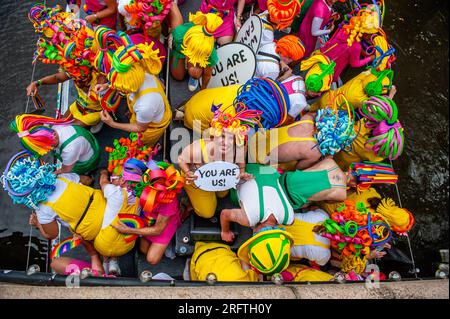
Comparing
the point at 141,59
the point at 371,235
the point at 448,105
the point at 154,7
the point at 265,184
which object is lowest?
the point at 371,235

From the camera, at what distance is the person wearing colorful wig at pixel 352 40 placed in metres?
3.55

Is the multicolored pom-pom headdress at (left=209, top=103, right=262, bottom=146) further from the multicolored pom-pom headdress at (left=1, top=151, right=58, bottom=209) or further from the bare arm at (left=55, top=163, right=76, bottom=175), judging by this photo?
the bare arm at (left=55, top=163, right=76, bottom=175)

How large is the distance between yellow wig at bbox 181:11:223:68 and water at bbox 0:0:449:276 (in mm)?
1949

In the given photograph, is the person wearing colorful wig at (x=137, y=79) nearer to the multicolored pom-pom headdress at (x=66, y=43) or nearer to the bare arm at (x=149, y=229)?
the multicolored pom-pom headdress at (x=66, y=43)

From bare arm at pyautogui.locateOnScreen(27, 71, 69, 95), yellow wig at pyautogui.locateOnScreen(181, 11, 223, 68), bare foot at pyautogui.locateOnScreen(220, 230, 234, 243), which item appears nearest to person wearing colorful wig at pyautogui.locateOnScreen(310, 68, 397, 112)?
yellow wig at pyautogui.locateOnScreen(181, 11, 223, 68)

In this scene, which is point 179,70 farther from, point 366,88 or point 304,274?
point 304,274

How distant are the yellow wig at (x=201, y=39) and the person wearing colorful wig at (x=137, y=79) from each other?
0.28 metres

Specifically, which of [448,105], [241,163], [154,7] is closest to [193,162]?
[241,163]

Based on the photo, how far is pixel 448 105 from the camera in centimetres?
493

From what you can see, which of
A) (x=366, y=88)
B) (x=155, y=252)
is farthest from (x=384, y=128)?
(x=155, y=252)

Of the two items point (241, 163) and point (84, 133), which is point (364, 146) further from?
point (84, 133)

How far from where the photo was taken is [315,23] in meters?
3.97

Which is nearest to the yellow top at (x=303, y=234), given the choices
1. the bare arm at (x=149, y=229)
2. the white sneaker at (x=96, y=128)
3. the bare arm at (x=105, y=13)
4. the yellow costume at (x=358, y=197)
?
the yellow costume at (x=358, y=197)

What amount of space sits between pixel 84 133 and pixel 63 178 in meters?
0.50
